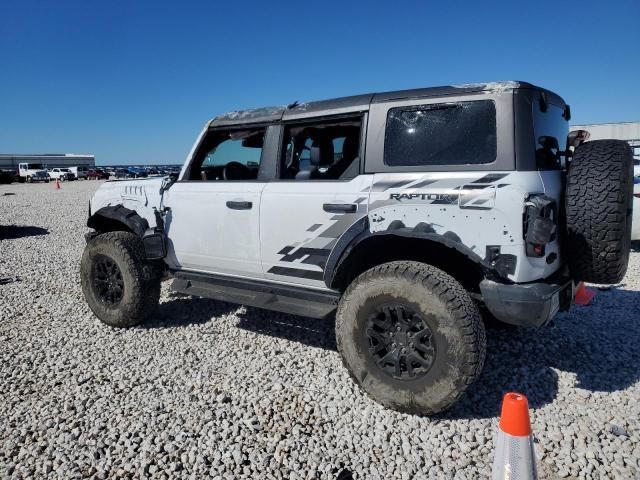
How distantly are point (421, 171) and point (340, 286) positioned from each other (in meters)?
1.01

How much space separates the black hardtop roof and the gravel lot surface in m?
→ 1.96

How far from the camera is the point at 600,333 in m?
4.18

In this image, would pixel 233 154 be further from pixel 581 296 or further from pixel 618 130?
pixel 618 130

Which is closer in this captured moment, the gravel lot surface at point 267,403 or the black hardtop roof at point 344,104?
the gravel lot surface at point 267,403

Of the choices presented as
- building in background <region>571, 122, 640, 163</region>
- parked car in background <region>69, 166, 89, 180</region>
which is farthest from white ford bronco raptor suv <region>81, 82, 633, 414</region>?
parked car in background <region>69, 166, 89, 180</region>

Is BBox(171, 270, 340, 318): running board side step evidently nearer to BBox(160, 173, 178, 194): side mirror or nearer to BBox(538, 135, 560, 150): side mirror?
BBox(160, 173, 178, 194): side mirror

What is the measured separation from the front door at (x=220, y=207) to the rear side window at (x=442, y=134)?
3.75 ft

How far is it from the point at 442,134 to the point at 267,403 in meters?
2.12

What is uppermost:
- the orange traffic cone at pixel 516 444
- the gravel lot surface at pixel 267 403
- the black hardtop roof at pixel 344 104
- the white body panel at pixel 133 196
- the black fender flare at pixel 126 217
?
the black hardtop roof at pixel 344 104

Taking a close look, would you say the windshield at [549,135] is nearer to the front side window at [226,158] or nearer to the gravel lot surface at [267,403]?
the gravel lot surface at [267,403]

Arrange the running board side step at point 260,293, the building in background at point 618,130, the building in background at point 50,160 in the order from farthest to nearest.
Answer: the building in background at point 50,160 < the building in background at point 618,130 < the running board side step at point 260,293

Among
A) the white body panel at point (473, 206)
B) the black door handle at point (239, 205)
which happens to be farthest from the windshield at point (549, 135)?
the black door handle at point (239, 205)

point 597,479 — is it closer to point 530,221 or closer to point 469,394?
point 469,394

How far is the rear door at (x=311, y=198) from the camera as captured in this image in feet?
10.4
